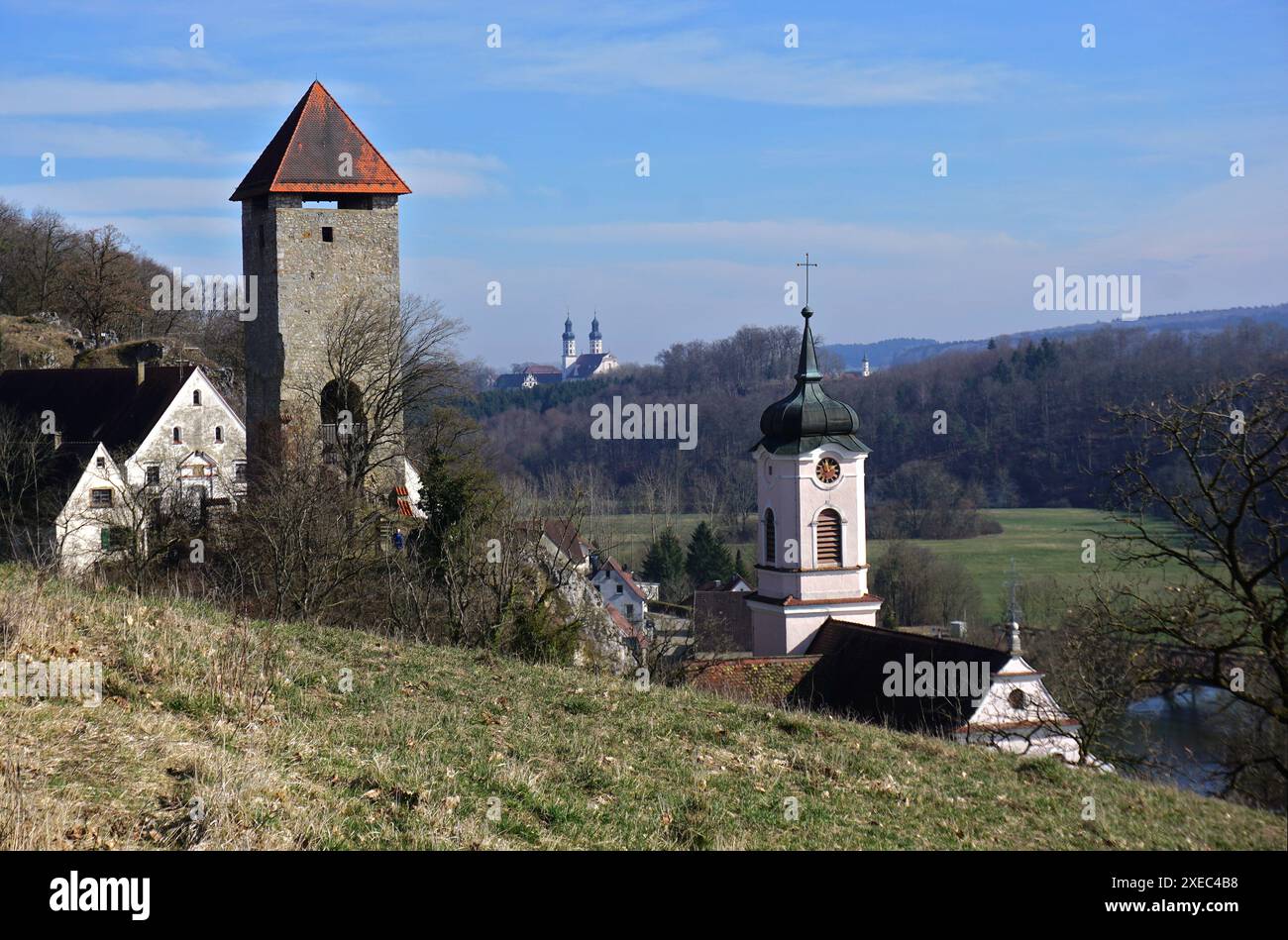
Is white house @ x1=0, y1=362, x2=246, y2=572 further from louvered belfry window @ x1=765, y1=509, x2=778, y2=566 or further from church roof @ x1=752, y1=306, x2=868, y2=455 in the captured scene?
church roof @ x1=752, y1=306, x2=868, y2=455

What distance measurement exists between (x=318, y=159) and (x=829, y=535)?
1506 centimetres

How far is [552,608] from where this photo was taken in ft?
81.6

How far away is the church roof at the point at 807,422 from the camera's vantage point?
3294cm

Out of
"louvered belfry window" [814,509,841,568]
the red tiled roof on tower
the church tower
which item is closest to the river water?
the church tower

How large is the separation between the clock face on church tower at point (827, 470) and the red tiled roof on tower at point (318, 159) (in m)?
11.9

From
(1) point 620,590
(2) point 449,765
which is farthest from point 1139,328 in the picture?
Answer: (2) point 449,765

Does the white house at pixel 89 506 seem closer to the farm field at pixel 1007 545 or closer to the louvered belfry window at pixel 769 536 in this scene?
the louvered belfry window at pixel 769 536

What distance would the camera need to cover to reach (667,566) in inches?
2542

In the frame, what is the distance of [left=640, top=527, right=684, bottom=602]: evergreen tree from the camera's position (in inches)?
2530

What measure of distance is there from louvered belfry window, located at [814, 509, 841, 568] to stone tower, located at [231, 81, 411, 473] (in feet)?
38.2

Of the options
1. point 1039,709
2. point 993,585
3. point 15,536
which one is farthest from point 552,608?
point 993,585

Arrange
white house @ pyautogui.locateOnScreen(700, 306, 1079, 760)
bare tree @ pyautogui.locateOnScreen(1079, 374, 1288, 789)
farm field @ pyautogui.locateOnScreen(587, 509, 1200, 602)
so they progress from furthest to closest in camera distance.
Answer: farm field @ pyautogui.locateOnScreen(587, 509, 1200, 602)
white house @ pyautogui.locateOnScreen(700, 306, 1079, 760)
bare tree @ pyautogui.locateOnScreen(1079, 374, 1288, 789)
